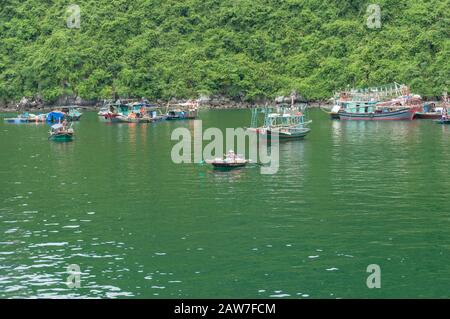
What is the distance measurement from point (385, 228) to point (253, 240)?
945 centimetres

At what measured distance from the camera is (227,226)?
5175 centimetres

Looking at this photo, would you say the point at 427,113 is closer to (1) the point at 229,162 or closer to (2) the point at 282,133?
(2) the point at 282,133

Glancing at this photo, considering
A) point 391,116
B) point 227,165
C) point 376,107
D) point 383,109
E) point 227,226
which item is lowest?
point 227,226

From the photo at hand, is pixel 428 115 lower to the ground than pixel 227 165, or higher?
higher

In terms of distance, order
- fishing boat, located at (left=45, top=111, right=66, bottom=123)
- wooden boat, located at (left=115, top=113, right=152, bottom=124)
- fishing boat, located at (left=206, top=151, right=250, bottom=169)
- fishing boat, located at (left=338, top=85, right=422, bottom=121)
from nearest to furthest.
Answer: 1. fishing boat, located at (left=206, top=151, right=250, bottom=169)
2. fishing boat, located at (left=338, top=85, right=422, bottom=121)
3. wooden boat, located at (left=115, top=113, right=152, bottom=124)
4. fishing boat, located at (left=45, top=111, right=66, bottom=123)

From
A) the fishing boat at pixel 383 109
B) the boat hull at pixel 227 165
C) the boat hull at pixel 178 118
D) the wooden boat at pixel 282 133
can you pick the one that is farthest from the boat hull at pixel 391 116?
the boat hull at pixel 227 165

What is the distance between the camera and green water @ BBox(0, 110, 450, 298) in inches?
1561

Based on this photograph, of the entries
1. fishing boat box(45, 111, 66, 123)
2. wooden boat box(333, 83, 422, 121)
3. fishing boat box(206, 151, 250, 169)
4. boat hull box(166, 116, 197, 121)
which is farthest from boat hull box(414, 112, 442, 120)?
fishing boat box(206, 151, 250, 169)

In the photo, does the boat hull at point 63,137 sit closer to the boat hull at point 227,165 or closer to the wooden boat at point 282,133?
the wooden boat at point 282,133

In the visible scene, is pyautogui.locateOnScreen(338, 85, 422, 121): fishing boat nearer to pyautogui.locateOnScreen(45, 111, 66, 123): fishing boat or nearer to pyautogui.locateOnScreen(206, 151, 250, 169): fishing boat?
pyautogui.locateOnScreen(45, 111, 66, 123): fishing boat

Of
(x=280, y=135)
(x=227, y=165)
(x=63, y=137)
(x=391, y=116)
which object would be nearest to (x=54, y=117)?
(x=63, y=137)
